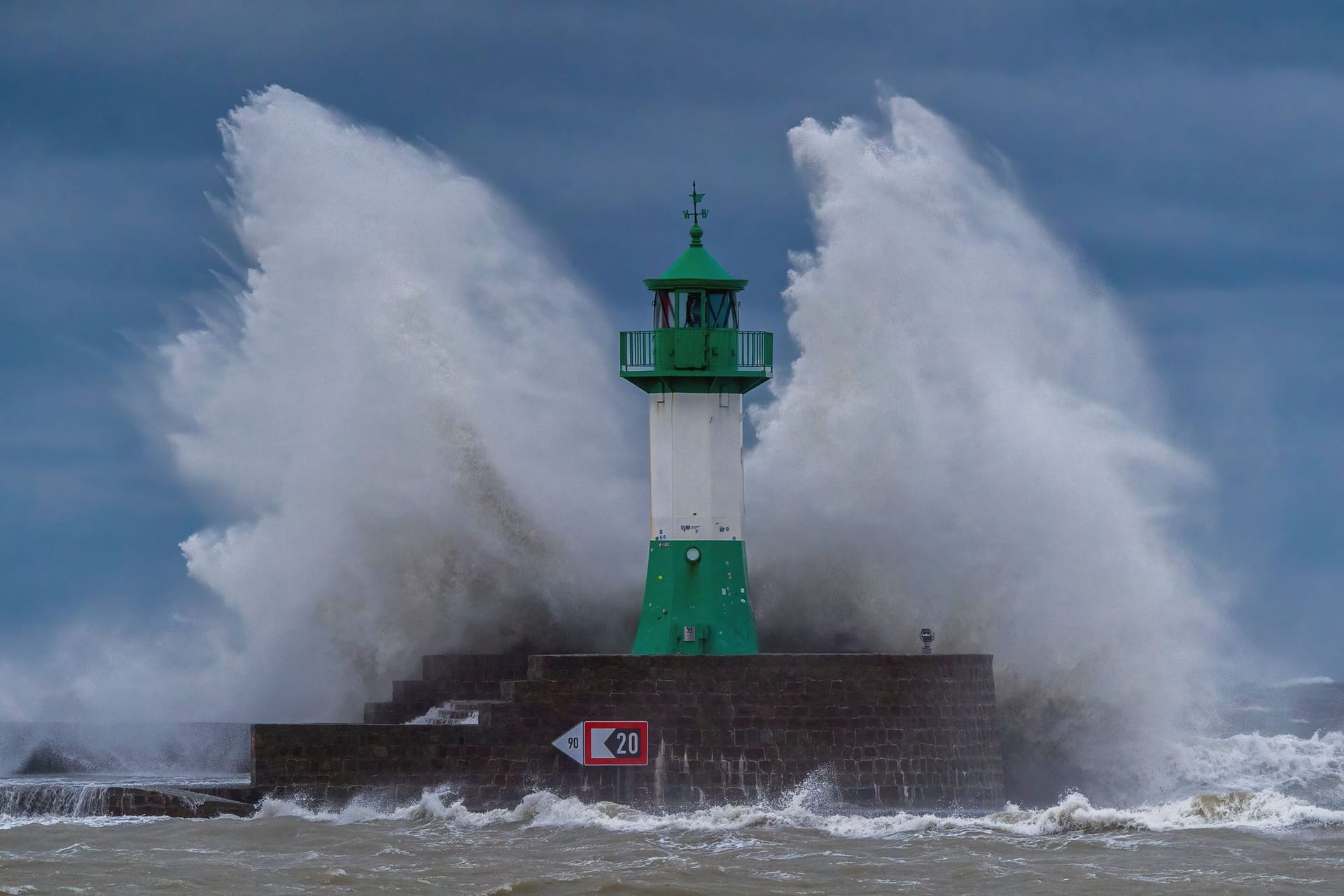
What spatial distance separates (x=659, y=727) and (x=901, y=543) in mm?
5055

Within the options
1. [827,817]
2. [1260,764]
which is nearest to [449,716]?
[827,817]

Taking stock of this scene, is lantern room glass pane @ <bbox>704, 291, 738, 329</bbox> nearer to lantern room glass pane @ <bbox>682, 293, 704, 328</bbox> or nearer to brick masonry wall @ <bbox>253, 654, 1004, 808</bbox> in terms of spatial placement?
lantern room glass pane @ <bbox>682, 293, 704, 328</bbox>

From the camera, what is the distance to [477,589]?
1014 inches

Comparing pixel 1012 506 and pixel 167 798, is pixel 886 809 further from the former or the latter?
pixel 167 798

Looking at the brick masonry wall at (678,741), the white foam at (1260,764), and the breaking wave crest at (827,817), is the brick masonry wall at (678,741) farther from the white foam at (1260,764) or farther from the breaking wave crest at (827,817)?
the white foam at (1260,764)

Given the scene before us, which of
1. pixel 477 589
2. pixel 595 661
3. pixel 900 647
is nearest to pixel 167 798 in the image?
pixel 595 661

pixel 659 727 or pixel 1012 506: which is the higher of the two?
pixel 1012 506

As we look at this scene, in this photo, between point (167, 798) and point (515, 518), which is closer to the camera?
point (167, 798)

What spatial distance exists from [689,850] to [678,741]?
6.97ft

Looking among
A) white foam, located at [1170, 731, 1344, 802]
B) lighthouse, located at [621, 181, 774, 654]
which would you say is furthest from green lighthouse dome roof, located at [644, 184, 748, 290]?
white foam, located at [1170, 731, 1344, 802]

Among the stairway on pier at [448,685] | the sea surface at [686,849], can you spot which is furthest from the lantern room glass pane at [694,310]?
the sea surface at [686,849]

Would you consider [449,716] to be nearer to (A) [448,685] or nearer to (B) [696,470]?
(A) [448,685]

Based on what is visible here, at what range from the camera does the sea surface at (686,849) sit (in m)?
17.2

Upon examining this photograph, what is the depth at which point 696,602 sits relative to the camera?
72.0ft
